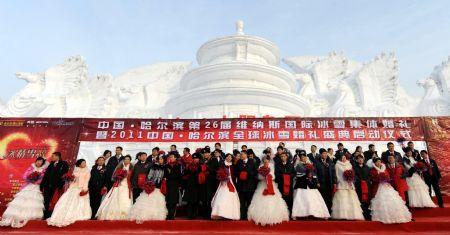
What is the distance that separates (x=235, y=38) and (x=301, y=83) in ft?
20.3

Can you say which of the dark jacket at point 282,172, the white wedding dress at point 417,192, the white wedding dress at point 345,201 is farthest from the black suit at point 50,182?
the white wedding dress at point 417,192

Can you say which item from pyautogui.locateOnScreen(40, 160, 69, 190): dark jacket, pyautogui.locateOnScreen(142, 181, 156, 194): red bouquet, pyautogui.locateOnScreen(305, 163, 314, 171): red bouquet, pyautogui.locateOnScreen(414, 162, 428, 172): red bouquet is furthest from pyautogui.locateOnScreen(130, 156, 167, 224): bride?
pyautogui.locateOnScreen(414, 162, 428, 172): red bouquet

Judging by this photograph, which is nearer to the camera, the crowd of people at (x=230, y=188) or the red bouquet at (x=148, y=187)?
the crowd of people at (x=230, y=188)

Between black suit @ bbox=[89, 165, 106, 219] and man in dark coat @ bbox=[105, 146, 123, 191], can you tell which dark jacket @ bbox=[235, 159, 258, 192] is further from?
black suit @ bbox=[89, 165, 106, 219]

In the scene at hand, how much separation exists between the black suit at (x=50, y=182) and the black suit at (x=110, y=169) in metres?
0.89

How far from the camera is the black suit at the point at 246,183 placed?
6.71 m

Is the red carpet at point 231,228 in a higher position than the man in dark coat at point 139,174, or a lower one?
lower

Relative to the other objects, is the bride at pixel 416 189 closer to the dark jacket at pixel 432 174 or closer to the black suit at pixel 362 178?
the dark jacket at pixel 432 174

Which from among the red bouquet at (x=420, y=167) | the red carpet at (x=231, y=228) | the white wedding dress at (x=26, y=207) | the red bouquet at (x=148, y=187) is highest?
the red bouquet at (x=420, y=167)

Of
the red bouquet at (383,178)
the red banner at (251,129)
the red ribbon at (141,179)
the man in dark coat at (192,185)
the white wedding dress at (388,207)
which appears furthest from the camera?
the red banner at (251,129)

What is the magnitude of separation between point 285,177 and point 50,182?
495 cm

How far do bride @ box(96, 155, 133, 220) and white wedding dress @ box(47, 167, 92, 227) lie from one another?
12.8 inches

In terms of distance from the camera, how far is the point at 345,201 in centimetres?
654

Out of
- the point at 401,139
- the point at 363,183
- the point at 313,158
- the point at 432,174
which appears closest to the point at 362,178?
the point at 363,183
